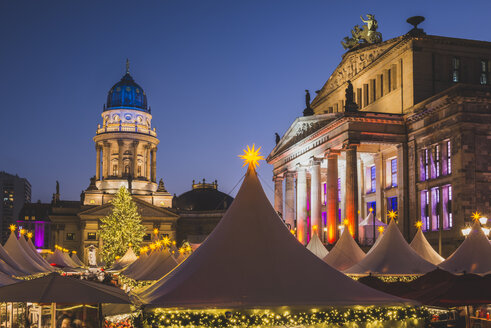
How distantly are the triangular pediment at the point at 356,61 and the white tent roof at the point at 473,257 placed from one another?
83.4 feet

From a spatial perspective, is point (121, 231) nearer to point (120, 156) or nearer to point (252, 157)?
point (120, 156)

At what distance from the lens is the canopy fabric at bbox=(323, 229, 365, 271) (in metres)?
31.9

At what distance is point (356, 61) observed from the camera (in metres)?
54.3

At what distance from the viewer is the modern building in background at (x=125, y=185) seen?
330ft

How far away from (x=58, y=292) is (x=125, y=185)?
309ft

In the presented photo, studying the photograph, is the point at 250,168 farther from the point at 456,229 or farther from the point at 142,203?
the point at 142,203

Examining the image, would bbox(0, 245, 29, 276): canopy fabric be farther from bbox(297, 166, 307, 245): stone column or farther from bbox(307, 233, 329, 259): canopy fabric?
bbox(297, 166, 307, 245): stone column

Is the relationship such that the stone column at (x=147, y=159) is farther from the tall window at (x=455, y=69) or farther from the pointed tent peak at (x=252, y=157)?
the pointed tent peak at (x=252, y=157)

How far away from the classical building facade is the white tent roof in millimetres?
9572

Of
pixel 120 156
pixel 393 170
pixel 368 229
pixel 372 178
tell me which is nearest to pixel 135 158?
pixel 120 156

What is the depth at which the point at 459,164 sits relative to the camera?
38.8 meters

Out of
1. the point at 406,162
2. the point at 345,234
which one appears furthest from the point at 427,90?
the point at 345,234

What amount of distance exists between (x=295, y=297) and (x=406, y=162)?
3500 cm

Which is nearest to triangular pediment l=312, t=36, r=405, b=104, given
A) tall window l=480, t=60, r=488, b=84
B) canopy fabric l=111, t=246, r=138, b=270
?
tall window l=480, t=60, r=488, b=84
